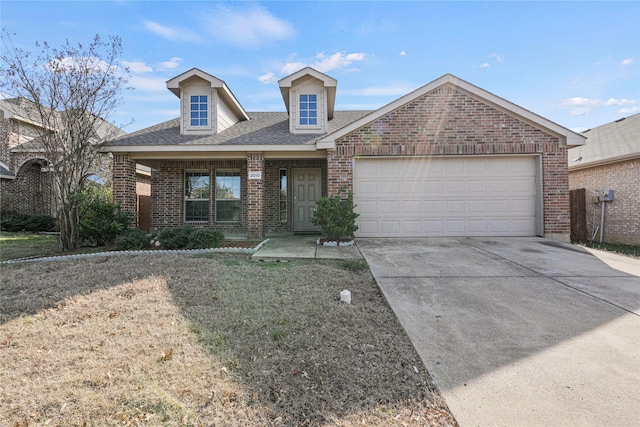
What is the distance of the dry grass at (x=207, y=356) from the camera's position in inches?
76.0

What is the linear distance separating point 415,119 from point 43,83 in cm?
935

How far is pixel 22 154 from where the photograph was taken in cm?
1441

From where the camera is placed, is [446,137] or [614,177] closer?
[446,137]

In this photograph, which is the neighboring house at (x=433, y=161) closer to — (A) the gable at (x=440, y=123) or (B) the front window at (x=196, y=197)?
(A) the gable at (x=440, y=123)

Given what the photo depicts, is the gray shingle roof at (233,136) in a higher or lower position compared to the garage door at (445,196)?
higher

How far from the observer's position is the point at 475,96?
326 inches

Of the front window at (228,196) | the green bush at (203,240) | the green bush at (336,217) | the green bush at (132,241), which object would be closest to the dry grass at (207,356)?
the green bush at (203,240)

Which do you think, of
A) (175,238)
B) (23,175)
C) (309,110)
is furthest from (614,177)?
(23,175)

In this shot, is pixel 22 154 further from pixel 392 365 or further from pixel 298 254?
pixel 392 365

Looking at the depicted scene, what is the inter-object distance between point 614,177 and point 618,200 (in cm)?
77

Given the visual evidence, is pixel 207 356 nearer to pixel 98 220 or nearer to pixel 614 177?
pixel 98 220

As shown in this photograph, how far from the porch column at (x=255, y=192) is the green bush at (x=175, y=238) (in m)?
1.87

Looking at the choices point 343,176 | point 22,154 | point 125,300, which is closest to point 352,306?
point 125,300

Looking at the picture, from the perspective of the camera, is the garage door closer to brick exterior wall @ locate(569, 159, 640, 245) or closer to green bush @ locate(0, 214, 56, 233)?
brick exterior wall @ locate(569, 159, 640, 245)
